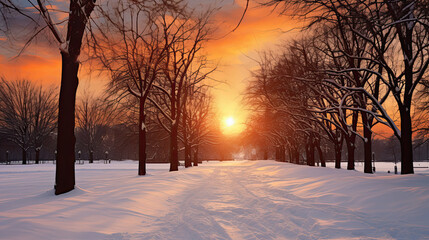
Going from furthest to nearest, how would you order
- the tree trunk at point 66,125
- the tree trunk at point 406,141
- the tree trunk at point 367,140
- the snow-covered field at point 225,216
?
the tree trunk at point 367,140
the tree trunk at point 406,141
the tree trunk at point 66,125
the snow-covered field at point 225,216

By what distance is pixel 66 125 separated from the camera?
8750 millimetres

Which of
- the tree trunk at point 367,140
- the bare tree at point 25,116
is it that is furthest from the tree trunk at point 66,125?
the bare tree at point 25,116

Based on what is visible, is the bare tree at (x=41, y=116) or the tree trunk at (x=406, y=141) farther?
the bare tree at (x=41, y=116)

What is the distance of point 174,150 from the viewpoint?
2173 centimetres

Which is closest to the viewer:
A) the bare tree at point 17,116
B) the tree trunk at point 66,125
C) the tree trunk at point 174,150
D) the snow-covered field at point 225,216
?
the snow-covered field at point 225,216

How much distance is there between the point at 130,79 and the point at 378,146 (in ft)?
429

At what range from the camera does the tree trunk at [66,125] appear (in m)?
8.61

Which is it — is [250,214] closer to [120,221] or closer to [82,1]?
[120,221]

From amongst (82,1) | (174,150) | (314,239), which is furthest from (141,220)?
(174,150)

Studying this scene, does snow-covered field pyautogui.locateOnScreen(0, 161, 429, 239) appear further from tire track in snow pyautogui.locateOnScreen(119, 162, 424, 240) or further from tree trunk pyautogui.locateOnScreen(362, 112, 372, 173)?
tree trunk pyautogui.locateOnScreen(362, 112, 372, 173)

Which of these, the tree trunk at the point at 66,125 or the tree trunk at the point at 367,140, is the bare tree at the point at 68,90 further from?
the tree trunk at the point at 367,140

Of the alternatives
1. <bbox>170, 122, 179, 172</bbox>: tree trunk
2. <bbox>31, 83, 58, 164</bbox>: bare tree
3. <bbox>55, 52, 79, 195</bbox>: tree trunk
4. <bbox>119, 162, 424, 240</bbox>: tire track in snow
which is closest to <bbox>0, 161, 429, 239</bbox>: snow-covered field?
<bbox>119, 162, 424, 240</bbox>: tire track in snow

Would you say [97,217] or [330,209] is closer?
[97,217]

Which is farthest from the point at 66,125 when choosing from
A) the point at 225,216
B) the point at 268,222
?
the point at 268,222
